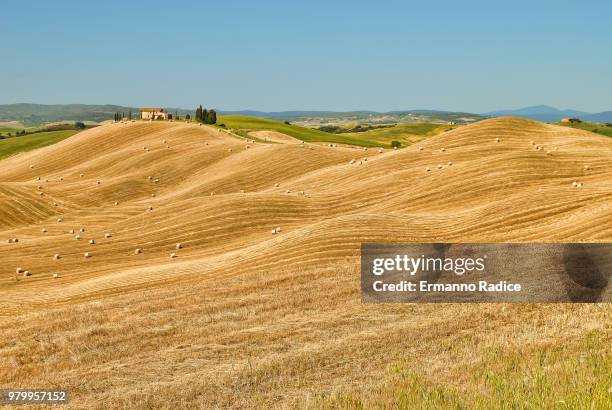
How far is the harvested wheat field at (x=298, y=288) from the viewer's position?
12.3 meters

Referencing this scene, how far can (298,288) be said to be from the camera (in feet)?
72.9

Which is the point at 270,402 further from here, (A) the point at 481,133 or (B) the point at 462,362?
(A) the point at 481,133

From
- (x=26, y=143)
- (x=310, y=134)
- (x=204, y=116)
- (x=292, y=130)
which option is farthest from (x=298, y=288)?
(x=26, y=143)

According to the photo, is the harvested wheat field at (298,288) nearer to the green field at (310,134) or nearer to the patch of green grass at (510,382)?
the patch of green grass at (510,382)

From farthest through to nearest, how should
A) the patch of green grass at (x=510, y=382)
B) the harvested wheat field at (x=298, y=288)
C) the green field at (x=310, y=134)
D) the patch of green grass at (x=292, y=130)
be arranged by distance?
the green field at (x=310, y=134), the patch of green grass at (x=292, y=130), the harvested wheat field at (x=298, y=288), the patch of green grass at (x=510, y=382)

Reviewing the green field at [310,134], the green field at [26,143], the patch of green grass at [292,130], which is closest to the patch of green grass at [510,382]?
the green field at [310,134]

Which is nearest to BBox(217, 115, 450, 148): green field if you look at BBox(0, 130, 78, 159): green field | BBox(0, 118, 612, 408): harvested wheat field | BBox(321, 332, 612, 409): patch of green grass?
BBox(0, 130, 78, 159): green field

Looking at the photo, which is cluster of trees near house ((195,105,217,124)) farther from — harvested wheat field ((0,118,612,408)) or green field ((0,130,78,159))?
harvested wheat field ((0,118,612,408))

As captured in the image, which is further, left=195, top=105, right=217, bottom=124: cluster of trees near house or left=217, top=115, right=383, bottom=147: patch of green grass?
left=217, top=115, right=383, bottom=147: patch of green grass

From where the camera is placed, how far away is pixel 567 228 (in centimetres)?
2717

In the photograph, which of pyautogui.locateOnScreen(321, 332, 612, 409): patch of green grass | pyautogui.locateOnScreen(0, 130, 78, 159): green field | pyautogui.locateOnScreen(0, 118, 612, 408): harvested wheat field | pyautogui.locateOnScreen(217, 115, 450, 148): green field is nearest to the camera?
pyautogui.locateOnScreen(321, 332, 612, 409): patch of green grass

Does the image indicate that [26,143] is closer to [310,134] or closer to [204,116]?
[204,116]

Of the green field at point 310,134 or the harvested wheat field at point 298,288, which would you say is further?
the green field at point 310,134

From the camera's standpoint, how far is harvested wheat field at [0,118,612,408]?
12328 millimetres
